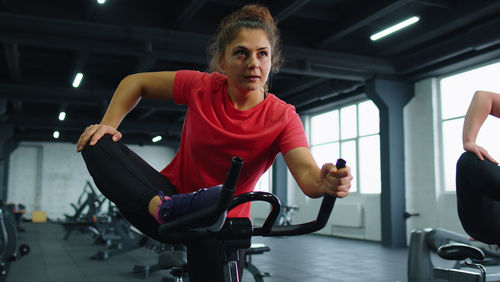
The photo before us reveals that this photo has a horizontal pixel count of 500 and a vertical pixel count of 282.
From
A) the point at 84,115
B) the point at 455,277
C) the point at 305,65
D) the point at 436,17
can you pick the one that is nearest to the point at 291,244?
the point at 305,65

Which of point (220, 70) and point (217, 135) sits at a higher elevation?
point (220, 70)

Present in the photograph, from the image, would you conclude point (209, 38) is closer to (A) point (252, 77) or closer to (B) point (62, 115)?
(A) point (252, 77)

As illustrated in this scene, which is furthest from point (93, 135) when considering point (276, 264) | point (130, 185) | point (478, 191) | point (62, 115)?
point (62, 115)

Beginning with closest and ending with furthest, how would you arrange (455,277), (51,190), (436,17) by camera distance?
(455,277) → (436,17) → (51,190)

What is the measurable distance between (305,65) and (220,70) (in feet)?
20.9

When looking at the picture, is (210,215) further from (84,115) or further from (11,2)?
(84,115)

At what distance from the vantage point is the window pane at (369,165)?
31.3ft

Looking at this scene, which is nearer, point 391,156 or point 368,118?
point 391,156

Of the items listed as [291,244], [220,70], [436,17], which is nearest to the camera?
[220,70]

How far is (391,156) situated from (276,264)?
358 centimetres

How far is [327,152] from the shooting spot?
37.6ft

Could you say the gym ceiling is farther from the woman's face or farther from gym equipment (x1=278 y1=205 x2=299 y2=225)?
the woman's face

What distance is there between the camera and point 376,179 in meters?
9.59

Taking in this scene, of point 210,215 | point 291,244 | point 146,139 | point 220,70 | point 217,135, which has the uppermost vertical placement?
point 146,139
